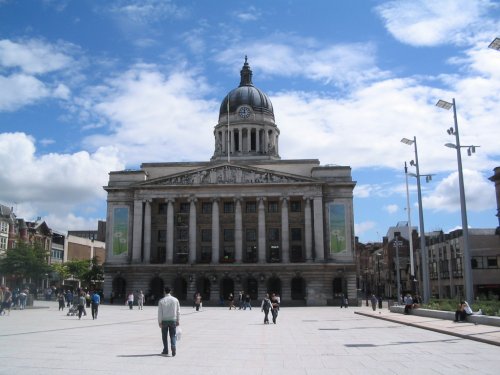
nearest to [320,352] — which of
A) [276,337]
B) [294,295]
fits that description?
[276,337]

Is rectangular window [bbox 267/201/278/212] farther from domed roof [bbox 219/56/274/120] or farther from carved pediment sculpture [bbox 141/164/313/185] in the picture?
domed roof [bbox 219/56/274/120]

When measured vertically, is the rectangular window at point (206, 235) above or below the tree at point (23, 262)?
above

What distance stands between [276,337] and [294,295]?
181 ft

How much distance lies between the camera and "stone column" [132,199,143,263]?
81.5 metres

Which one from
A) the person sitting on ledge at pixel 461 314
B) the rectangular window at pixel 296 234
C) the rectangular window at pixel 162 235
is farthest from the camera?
the rectangular window at pixel 162 235

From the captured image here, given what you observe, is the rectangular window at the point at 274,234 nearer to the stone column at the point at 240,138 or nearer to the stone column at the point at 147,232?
the stone column at the point at 147,232

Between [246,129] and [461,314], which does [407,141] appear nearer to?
[461,314]

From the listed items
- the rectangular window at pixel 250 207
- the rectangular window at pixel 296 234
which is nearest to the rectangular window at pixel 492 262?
the rectangular window at pixel 296 234

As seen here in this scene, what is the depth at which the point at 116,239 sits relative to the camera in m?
83.5

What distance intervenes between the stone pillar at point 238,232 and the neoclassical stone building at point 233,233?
0.14m

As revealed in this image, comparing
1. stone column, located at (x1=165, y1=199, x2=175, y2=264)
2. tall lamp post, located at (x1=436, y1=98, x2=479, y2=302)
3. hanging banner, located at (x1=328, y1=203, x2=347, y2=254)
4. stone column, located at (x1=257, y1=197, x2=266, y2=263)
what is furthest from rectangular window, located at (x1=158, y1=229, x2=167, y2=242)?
tall lamp post, located at (x1=436, y1=98, x2=479, y2=302)

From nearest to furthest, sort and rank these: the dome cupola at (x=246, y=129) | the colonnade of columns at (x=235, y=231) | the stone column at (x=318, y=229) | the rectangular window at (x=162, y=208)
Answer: the stone column at (x=318, y=229) → the colonnade of columns at (x=235, y=231) → the rectangular window at (x=162, y=208) → the dome cupola at (x=246, y=129)

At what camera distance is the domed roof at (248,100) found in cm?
10388

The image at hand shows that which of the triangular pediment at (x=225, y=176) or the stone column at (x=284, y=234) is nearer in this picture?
the stone column at (x=284, y=234)
